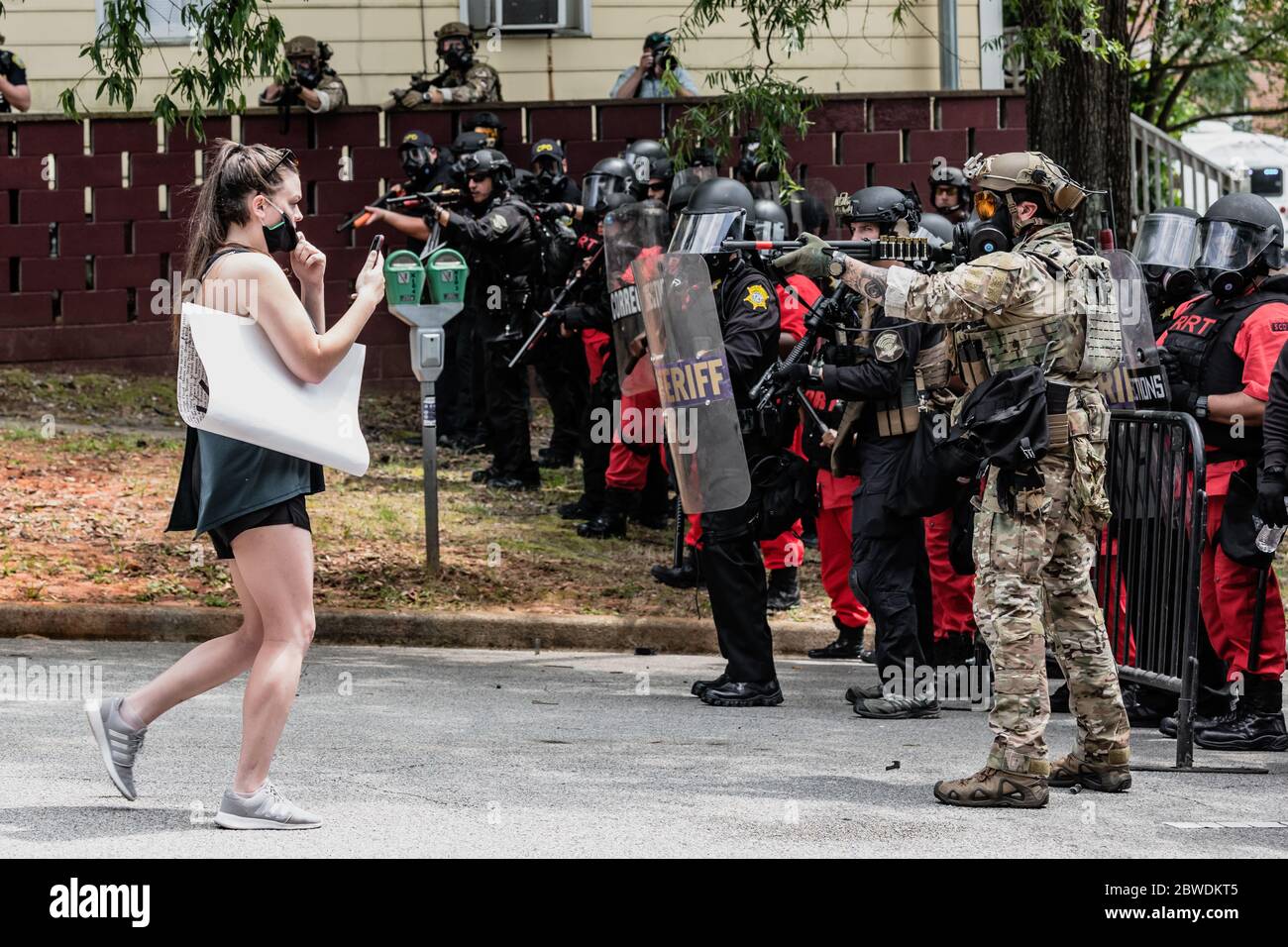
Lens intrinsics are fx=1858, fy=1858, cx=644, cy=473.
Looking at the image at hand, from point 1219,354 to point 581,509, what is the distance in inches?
213

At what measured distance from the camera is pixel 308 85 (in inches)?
594

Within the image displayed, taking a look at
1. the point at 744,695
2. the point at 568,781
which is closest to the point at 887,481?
the point at 744,695

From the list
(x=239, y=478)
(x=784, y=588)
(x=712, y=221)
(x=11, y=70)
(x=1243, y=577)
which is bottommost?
(x=784, y=588)

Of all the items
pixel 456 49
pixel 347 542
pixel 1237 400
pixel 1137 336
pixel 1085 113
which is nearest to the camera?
pixel 1237 400

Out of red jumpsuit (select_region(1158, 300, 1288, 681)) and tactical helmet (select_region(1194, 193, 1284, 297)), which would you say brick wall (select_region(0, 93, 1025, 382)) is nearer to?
tactical helmet (select_region(1194, 193, 1284, 297))

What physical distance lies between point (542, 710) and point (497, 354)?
487cm

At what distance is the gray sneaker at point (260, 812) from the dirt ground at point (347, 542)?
4381 millimetres

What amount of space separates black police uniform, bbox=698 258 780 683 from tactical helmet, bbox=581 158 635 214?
4997 mm

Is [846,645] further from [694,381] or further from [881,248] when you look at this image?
[881,248]

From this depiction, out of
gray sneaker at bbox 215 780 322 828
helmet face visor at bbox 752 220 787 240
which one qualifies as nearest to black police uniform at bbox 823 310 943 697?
helmet face visor at bbox 752 220 787 240

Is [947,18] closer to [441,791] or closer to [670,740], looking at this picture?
[670,740]

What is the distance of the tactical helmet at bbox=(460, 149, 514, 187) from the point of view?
12.5 meters

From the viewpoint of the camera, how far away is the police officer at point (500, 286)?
12.1 meters

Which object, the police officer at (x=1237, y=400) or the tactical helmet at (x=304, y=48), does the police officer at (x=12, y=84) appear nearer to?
the tactical helmet at (x=304, y=48)
